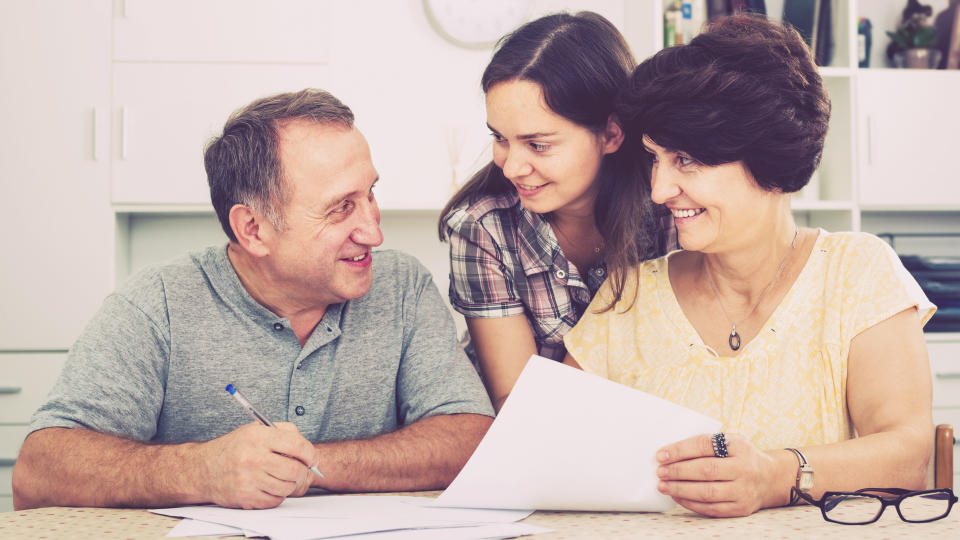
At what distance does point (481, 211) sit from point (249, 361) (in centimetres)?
51

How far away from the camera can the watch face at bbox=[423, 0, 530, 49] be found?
2.96m

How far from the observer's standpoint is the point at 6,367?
2613mm

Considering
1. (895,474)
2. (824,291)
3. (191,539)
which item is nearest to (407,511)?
(191,539)

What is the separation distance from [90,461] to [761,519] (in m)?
0.82

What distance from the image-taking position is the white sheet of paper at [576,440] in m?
0.94

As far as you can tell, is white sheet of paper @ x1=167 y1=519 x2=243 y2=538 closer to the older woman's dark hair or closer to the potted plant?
the older woman's dark hair

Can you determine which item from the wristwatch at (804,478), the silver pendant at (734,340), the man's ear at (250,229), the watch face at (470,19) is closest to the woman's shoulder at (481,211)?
the man's ear at (250,229)

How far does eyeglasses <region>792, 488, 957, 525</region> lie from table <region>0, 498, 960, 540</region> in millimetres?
11

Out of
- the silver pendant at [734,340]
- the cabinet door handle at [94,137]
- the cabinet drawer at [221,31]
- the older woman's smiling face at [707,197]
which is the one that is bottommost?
the silver pendant at [734,340]

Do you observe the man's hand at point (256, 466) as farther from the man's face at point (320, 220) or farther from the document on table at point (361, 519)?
the man's face at point (320, 220)

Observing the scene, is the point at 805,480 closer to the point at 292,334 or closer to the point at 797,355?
the point at 797,355

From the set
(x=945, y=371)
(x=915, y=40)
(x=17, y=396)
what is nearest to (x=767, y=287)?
(x=945, y=371)

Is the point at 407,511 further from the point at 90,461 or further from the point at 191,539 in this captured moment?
the point at 90,461

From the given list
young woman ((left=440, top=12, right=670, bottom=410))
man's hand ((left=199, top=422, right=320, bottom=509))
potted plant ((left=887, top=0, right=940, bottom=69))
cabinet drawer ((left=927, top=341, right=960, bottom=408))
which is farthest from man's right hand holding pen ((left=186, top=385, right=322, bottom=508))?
potted plant ((left=887, top=0, right=940, bottom=69))
